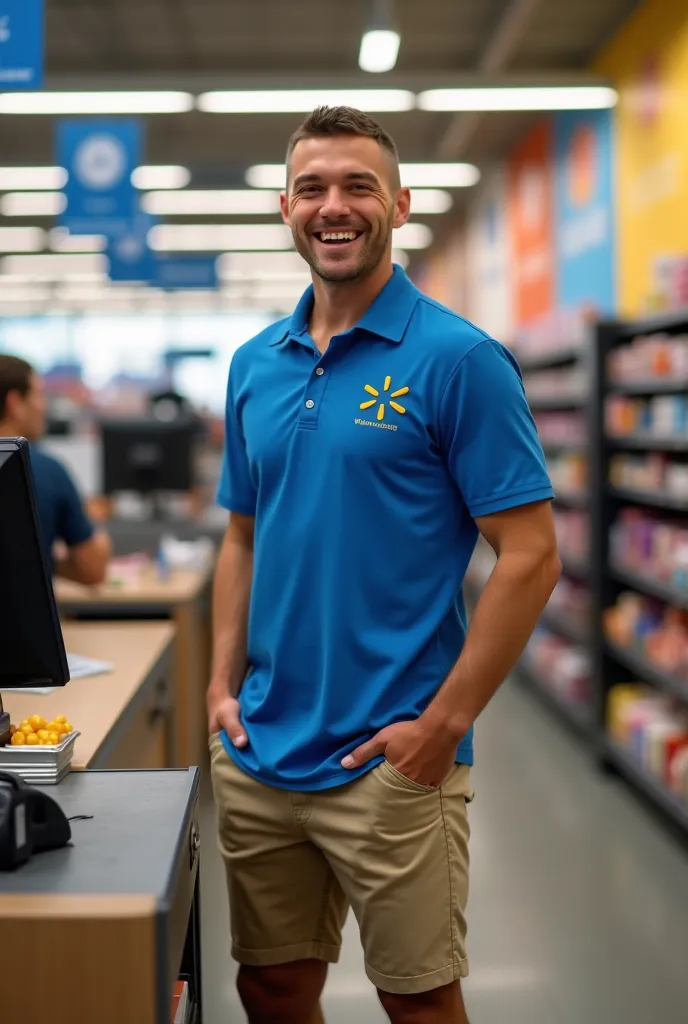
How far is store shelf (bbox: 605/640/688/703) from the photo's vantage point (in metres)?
4.41

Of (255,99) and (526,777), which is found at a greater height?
(255,99)

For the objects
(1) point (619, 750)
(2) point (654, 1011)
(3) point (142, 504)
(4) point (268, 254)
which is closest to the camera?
(2) point (654, 1011)

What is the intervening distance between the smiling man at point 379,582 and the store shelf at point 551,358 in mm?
4089

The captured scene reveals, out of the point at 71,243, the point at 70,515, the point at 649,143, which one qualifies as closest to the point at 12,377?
the point at 70,515

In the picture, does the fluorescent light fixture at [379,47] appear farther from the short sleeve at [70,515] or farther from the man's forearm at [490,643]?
the man's forearm at [490,643]

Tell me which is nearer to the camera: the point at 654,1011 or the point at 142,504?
the point at 654,1011

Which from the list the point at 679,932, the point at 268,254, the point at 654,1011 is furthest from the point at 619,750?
the point at 268,254

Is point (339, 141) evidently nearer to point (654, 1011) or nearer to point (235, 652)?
point (235, 652)

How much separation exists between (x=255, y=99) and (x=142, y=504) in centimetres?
264

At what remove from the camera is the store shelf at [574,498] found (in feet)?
19.5

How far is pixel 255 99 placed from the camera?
6.51 m

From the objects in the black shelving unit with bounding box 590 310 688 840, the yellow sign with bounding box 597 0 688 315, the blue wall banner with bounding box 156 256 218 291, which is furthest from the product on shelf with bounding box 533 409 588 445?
the blue wall banner with bounding box 156 256 218 291

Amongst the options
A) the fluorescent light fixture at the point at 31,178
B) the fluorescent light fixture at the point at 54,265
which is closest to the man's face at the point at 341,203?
the fluorescent light fixture at the point at 31,178

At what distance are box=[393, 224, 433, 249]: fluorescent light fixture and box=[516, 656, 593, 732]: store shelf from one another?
916 centimetres
